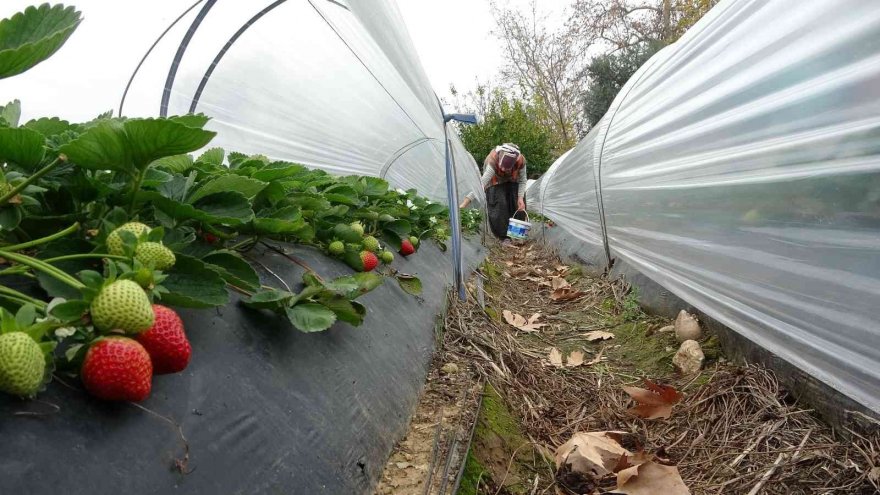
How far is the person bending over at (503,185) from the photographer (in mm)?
7852

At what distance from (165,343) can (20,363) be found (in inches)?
7.5

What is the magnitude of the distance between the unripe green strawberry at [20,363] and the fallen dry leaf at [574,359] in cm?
232

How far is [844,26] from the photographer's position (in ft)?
4.79

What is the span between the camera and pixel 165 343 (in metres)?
0.80

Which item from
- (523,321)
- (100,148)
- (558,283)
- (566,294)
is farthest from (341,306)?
(558,283)

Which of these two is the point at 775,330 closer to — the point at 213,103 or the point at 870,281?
the point at 870,281

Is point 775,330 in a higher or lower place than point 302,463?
higher

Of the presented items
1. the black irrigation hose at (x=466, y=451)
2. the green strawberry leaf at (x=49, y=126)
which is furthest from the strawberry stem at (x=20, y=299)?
the black irrigation hose at (x=466, y=451)

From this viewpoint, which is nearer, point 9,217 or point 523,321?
point 9,217

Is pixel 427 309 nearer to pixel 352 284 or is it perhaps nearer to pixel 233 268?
pixel 352 284

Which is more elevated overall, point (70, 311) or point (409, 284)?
point (70, 311)

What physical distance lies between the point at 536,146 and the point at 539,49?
27.4 ft

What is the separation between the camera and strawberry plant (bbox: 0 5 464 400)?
0.71 metres

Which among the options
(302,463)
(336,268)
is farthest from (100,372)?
(336,268)
